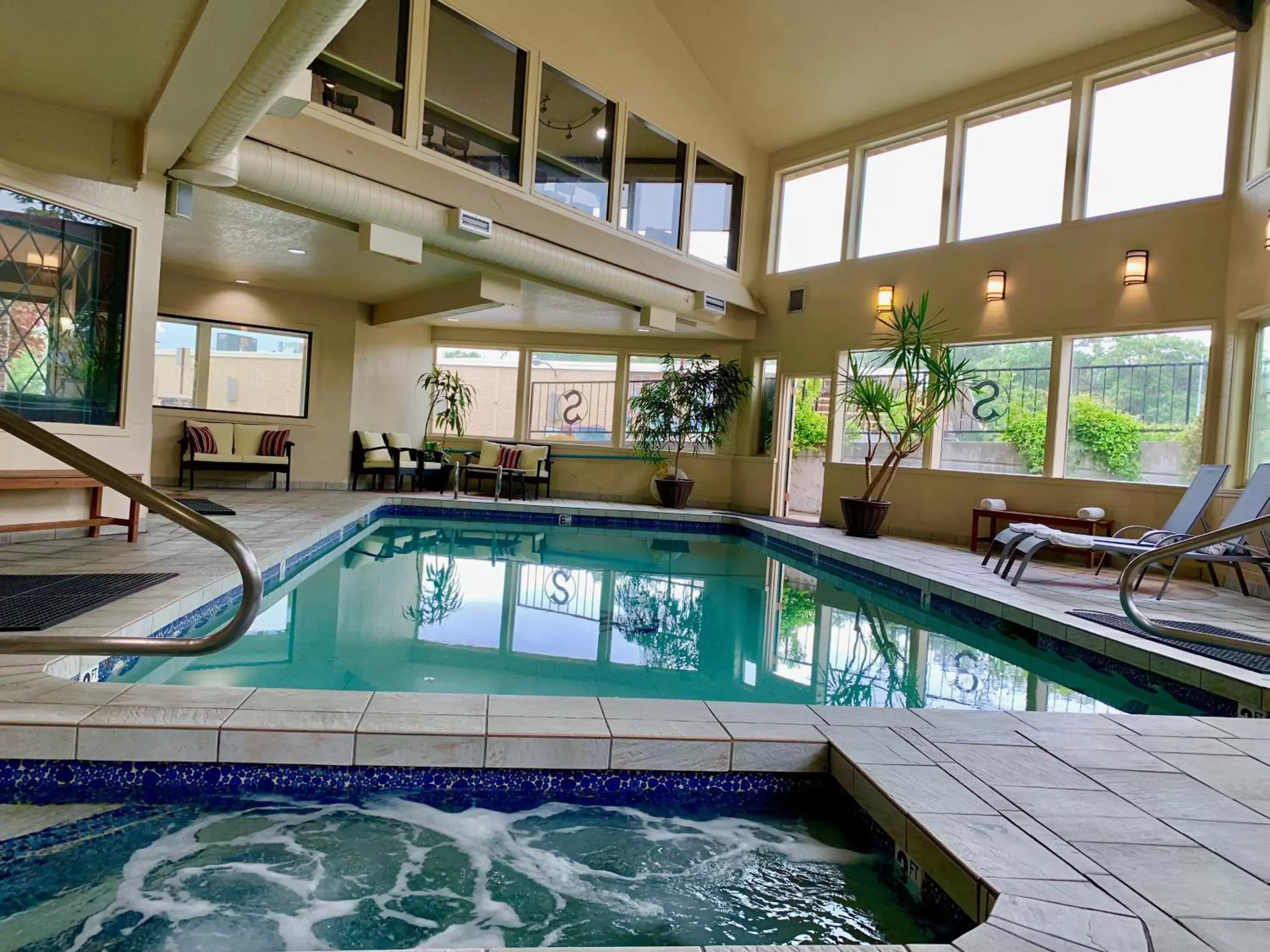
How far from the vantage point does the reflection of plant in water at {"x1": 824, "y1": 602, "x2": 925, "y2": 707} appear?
356 cm

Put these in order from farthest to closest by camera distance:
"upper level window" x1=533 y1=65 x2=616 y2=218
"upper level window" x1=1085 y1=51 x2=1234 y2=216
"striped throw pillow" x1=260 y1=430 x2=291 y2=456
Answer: "striped throw pillow" x1=260 y1=430 x2=291 y2=456 < "upper level window" x1=533 y1=65 x2=616 y2=218 < "upper level window" x1=1085 y1=51 x2=1234 y2=216

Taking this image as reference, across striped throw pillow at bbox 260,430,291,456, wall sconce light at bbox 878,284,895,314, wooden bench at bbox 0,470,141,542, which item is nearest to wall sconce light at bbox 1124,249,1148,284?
wall sconce light at bbox 878,284,895,314

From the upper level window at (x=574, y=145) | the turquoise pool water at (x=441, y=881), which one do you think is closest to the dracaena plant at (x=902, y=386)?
the upper level window at (x=574, y=145)

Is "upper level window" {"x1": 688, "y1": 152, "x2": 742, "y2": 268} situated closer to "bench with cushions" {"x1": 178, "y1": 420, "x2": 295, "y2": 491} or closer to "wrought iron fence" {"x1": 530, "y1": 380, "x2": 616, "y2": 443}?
"wrought iron fence" {"x1": 530, "y1": 380, "x2": 616, "y2": 443}

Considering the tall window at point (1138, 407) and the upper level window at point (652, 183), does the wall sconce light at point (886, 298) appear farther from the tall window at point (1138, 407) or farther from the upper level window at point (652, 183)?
the upper level window at point (652, 183)

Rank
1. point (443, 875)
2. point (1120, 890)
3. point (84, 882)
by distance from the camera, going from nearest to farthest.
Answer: point (1120, 890), point (84, 882), point (443, 875)

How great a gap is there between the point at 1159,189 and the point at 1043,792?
7306 mm

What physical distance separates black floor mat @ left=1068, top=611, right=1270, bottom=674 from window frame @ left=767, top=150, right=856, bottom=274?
6.54m

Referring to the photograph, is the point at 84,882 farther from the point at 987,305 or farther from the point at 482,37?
the point at 987,305

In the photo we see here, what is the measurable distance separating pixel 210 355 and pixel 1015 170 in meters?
9.65

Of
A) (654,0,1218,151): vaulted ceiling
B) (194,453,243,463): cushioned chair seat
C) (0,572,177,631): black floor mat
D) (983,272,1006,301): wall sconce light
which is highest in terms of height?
Answer: (654,0,1218,151): vaulted ceiling

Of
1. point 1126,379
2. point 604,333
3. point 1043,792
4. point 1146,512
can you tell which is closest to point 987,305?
point 1126,379

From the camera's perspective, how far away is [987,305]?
337 inches

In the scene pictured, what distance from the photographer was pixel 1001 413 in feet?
28.0
